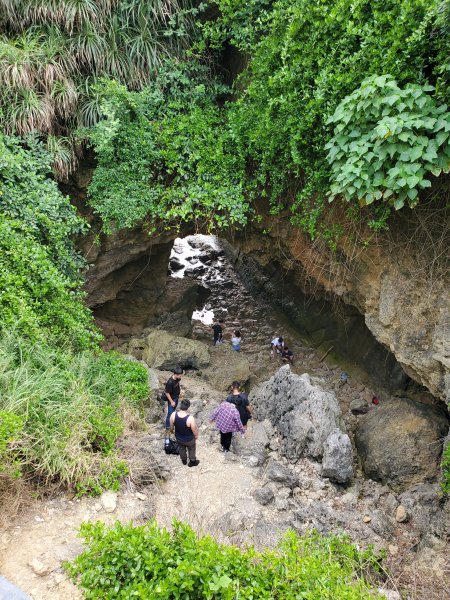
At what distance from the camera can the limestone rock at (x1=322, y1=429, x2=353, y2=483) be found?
6125 millimetres

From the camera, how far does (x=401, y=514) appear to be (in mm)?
5957

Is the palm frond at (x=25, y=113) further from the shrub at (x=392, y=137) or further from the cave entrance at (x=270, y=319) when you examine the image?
the cave entrance at (x=270, y=319)

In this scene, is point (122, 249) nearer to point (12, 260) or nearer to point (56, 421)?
point (12, 260)

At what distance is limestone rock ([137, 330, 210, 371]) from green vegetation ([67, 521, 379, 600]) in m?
5.92

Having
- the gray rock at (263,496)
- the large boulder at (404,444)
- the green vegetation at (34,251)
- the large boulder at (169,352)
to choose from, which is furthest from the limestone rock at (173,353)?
the gray rock at (263,496)

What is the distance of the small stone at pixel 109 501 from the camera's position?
173 inches

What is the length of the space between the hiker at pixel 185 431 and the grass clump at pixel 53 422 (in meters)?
0.65

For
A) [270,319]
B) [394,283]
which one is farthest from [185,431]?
[270,319]

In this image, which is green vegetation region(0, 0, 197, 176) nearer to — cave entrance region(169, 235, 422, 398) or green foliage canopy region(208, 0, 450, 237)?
green foliage canopy region(208, 0, 450, 237)

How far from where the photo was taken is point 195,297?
44.6 feet

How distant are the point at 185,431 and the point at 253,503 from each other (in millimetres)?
1219

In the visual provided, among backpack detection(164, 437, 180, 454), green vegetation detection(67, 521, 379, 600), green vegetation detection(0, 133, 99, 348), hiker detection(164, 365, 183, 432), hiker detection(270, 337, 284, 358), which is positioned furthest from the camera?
hiker detection(270, 337, 284, 358)

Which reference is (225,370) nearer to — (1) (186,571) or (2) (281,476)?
(2) (281,476)

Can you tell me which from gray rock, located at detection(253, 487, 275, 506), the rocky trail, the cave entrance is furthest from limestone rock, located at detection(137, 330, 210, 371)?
gray rock, located at detection(253, 487, 275, 506)
